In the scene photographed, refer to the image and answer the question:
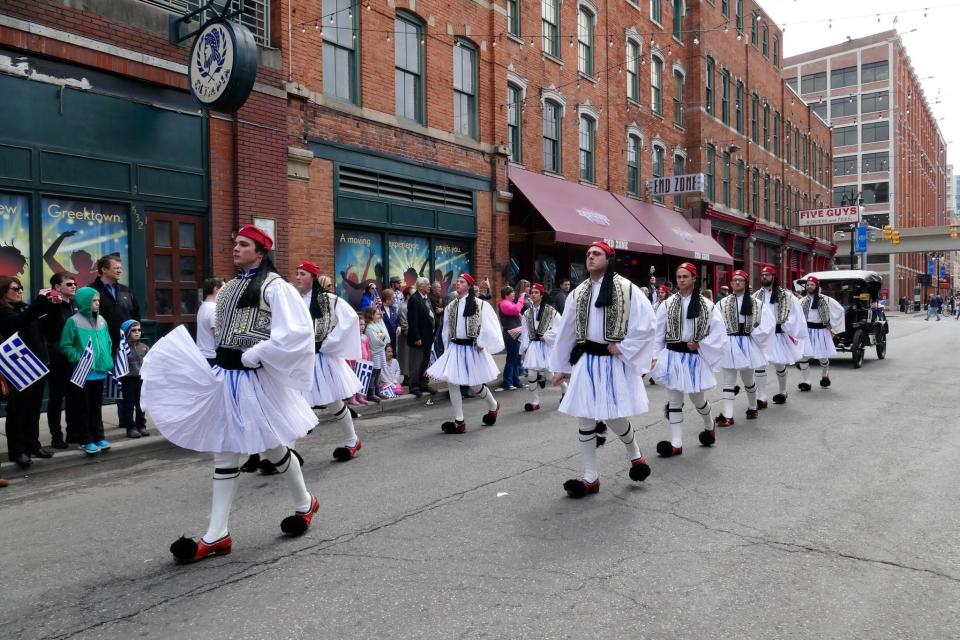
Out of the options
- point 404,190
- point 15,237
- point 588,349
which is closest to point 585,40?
point 404,190

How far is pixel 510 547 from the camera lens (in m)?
4.66

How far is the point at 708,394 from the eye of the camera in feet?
38.4

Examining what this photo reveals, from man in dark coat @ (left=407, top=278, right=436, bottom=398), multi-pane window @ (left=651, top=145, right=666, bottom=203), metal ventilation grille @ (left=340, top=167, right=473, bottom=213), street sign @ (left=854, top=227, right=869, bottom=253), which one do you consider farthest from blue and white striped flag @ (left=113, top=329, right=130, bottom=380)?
street sign @ (left=854, top=227, right=869, bottom=253)

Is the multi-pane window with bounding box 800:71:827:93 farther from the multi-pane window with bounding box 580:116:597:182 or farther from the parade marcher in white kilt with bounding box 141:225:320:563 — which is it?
the parade marcher in white kilt with bounding box 141:225:320:563

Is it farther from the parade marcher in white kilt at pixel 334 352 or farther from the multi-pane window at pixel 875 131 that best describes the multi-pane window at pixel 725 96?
the multi-pane window at pixel 875 131

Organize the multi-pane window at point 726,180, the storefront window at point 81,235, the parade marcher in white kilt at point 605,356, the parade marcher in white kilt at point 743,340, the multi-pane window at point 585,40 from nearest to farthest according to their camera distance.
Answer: the parade marcher in white kilt at point 605,356
the parade marcher in white kilt at point 743,340
the storefront window at point 81,235
the multi-pane window at point 585,40
the multi-pane window at point 726,180

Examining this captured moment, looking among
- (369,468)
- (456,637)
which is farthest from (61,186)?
(456,637)

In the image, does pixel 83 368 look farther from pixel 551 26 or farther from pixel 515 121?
pixel 551 26

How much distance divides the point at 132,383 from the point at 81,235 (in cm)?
322

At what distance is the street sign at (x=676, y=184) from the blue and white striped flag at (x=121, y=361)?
63.1 ft

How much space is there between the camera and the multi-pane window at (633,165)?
24.8 meters

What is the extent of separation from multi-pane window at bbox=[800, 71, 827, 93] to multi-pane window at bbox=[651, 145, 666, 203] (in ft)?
205

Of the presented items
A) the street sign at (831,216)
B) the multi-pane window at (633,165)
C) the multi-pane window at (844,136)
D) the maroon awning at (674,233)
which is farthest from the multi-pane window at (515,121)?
the multi-pane window at (844,136)

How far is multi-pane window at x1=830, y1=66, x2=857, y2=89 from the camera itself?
7631 cm
